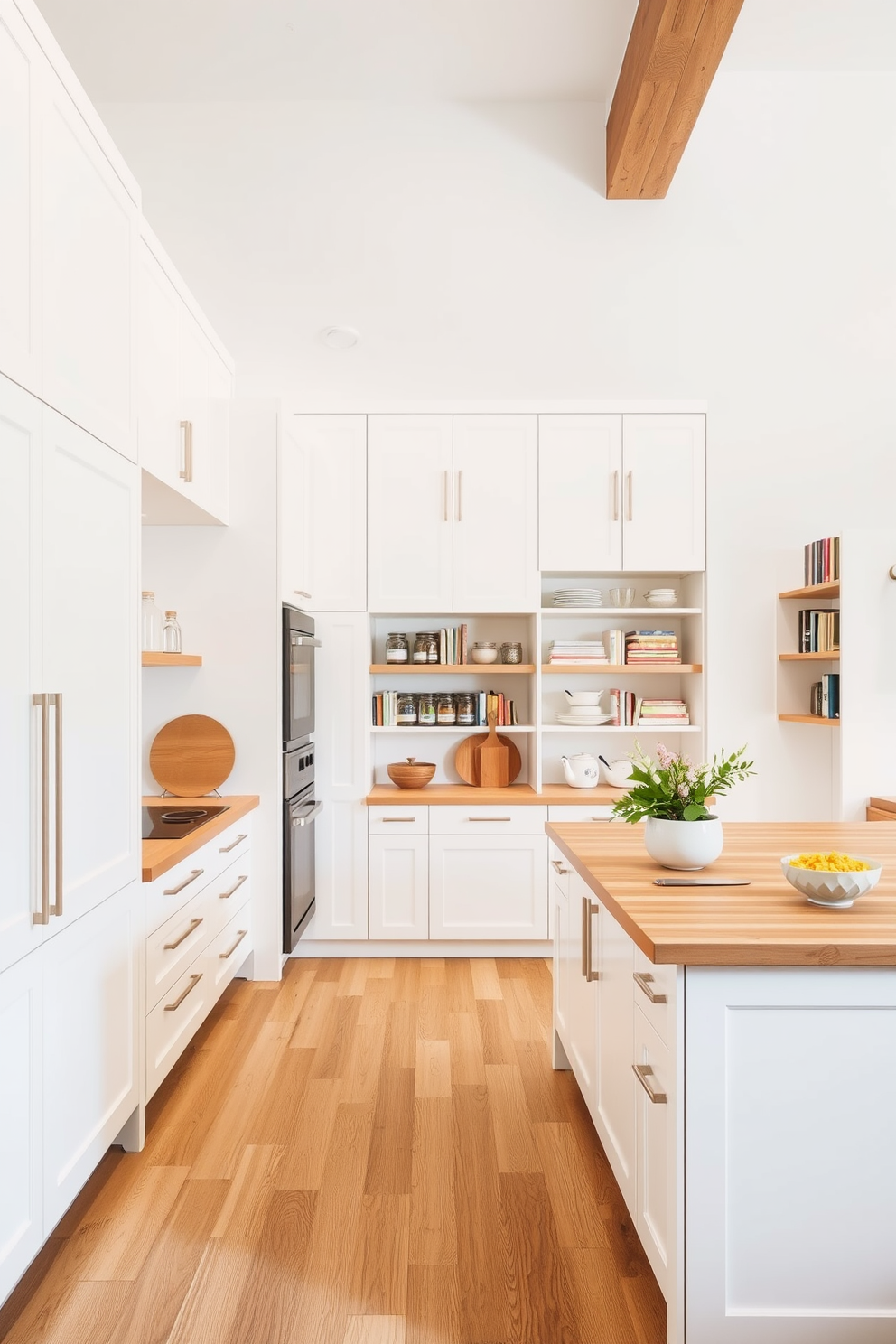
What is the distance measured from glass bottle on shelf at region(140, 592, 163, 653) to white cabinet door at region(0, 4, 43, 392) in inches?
59.7

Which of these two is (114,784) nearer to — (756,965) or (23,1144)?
(23,1144)

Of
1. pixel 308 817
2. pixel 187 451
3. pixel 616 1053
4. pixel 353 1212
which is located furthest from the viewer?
pixel 308 817

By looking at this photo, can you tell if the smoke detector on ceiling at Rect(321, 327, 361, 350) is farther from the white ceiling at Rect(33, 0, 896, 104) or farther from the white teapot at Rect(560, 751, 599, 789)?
the white teapot at Rect(560, 751, 599, 789)

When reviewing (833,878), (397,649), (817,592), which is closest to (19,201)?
(833,878)

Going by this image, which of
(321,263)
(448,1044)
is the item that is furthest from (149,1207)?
(321,263)

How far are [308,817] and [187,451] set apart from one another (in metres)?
1.64

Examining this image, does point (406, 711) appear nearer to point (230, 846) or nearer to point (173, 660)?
point (230, 846)

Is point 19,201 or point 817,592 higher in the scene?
→ point 19,201

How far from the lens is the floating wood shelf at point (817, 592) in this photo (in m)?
3.80

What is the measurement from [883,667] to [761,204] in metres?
2.01

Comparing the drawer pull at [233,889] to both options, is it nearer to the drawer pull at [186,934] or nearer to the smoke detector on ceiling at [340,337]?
the drawer pull at [186,934]

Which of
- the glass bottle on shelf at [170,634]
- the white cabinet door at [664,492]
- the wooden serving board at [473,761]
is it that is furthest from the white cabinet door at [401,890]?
the white cabinet door at [664,492]

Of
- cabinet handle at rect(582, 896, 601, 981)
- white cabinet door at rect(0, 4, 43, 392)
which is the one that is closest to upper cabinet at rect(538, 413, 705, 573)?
cabinet handle at rect(582, 896, 601, 981)

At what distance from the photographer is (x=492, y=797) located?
406 cm
